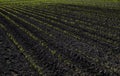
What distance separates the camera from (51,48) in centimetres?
1107

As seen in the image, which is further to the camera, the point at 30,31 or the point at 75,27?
the point at 75,27

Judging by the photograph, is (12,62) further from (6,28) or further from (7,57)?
(6,28)

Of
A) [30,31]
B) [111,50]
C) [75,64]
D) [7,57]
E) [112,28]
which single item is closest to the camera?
[75,64]

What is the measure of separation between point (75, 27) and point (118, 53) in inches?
234

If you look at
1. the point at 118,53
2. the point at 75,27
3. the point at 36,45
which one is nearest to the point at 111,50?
the point at 118,53

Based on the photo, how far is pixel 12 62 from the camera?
9352 mm

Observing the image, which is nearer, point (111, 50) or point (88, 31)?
point (111, 50)

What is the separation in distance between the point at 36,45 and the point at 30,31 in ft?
10.5

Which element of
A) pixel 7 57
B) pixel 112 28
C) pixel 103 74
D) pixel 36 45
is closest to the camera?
pixel 103 74

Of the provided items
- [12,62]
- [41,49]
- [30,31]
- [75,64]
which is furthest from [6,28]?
[75,64]

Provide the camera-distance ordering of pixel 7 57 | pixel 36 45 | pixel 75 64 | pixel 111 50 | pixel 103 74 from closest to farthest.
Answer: pixel 103 74 < pixel 75 64 < pixel 7 57 < pixel 111 50 < pixel 36 45

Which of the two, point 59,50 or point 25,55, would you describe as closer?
point 25,55

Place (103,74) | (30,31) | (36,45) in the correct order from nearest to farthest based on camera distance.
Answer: (103,74) → (36,45) → (30,31)

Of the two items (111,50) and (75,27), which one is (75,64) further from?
(75,27)
